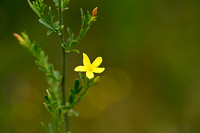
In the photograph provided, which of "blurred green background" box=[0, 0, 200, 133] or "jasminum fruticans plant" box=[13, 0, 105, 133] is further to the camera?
"blurred green background" box=[0, 0, 200, 133]

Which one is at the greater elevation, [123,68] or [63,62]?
[123,68]

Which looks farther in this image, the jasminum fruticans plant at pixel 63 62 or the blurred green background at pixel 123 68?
the blurred green background at pixel 123 68

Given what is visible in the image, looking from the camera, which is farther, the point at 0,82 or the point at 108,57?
the point at 108,57

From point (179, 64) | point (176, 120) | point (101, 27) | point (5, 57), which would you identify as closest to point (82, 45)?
point (101, 27)

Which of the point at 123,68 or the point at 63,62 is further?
the point at 123,68

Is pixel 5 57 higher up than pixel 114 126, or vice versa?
pixel 5 57

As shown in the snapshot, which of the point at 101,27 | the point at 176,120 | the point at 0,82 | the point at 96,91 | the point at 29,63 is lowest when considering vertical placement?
the point at 176,120

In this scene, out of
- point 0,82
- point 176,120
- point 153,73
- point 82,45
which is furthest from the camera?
point 82,45

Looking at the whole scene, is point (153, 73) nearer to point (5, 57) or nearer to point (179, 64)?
point (179, 64)
